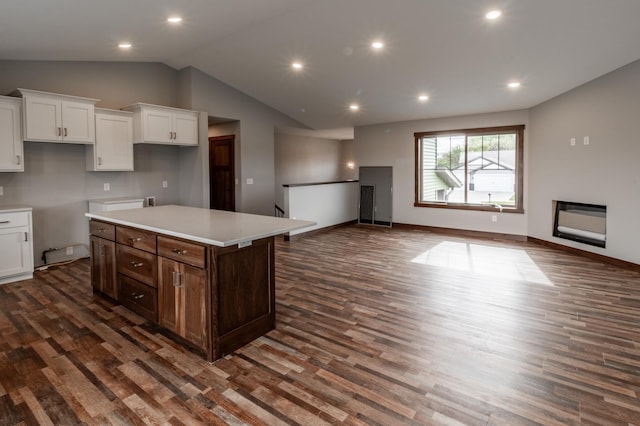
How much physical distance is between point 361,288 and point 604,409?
232 cm

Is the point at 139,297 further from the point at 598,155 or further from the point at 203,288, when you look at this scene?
the point at 598,155

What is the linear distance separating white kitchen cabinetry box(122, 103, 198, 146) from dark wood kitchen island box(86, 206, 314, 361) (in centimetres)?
273

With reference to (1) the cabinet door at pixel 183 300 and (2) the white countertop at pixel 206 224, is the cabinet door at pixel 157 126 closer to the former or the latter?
(2) the white countertop at pixel 206 224

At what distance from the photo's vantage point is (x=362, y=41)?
473 centimetres

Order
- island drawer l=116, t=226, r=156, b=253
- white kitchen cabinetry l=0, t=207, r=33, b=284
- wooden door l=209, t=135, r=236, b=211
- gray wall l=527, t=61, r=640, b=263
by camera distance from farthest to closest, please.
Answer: wooden door l=209, t=135, r=236, b=211 < gray wall l=527, t=61, r=640, b=263 < white kitchen cabinetry l=0, t=207, r=33, b=284 < island drawer l=116, t=226, r=156, b=253

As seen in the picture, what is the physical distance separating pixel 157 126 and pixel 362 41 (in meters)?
3.37

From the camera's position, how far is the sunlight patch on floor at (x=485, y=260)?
455 centimetres

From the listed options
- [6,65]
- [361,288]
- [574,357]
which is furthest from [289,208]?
[574,357]

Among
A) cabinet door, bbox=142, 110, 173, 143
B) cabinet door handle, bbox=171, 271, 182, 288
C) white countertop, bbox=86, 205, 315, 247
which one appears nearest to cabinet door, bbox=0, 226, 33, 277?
white countertop, bbox=86, 205, 315, 247

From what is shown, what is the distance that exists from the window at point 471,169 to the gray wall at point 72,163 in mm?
5307

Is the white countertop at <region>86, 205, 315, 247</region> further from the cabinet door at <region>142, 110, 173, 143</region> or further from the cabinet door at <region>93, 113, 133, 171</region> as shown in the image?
the cabinet door at <region>142, 110, 173, 143</region>

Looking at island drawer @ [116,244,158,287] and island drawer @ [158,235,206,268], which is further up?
island drawer @ [158,235,206,268]

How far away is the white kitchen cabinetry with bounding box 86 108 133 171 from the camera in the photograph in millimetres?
5184

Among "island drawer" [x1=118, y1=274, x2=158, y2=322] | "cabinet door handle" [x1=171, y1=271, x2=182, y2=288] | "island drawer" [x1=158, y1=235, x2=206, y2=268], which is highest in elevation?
"island drawer" [x1=158, y1=235, x2=206, y2=268]
